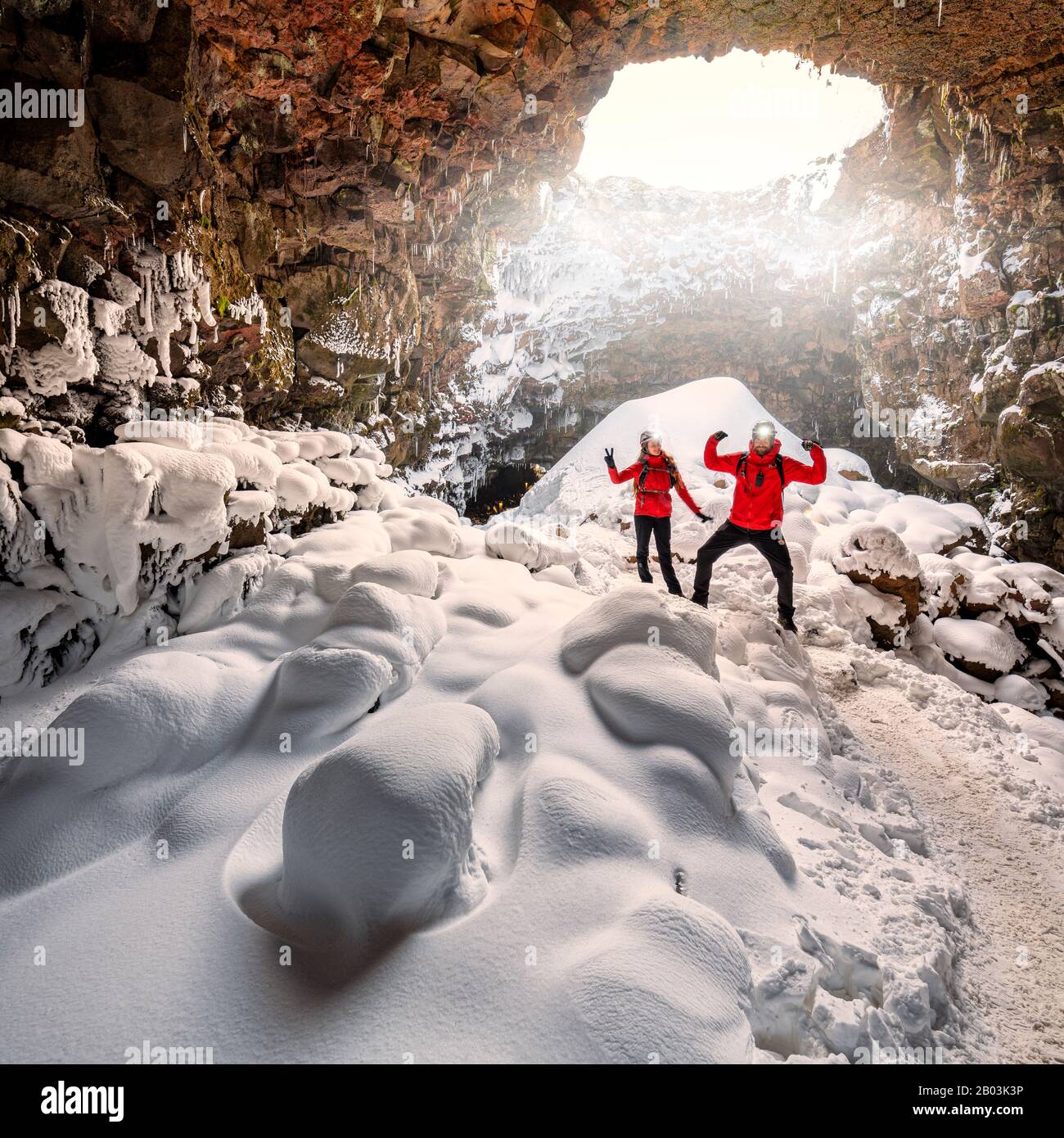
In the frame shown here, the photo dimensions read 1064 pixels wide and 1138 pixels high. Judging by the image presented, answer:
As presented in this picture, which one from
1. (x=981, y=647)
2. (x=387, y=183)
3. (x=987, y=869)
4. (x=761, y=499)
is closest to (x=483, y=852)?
(x=987, y=869)

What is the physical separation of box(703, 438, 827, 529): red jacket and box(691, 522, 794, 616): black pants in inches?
3.8

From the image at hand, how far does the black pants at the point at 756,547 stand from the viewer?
5.09 metres

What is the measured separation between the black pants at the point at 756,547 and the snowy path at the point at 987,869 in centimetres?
81

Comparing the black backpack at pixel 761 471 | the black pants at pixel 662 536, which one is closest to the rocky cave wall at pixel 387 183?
the black pants at pixel 662 536

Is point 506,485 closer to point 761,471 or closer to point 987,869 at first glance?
point 761,471

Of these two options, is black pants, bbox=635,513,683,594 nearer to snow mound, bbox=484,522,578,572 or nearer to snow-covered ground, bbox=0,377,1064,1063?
snow mound, bbox=484,522,578,572

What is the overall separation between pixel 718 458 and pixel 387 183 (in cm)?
982

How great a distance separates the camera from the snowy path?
6.45 feet

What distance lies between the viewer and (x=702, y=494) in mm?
9883

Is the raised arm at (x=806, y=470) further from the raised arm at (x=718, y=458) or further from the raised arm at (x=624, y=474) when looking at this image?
the raised arm at (x=624, y=474)

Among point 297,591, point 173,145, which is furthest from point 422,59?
point 297,591

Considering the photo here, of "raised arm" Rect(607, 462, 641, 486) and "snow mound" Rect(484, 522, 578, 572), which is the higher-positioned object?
"raised arm" Rect(607, 462, 641, 486)

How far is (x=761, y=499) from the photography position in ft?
16.2

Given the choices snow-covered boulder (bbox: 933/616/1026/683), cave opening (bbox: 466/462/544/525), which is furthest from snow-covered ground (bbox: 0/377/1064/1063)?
cave opening (bbox: 466/462/544/525)
